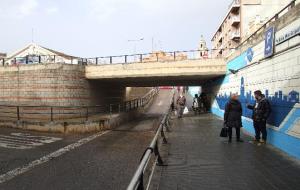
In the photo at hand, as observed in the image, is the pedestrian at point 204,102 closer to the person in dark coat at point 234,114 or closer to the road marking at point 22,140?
the road marking at point 22,140

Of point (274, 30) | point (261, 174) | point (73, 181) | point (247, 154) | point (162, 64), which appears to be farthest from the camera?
point (162, 64)

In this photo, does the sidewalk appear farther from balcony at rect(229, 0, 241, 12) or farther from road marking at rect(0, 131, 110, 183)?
balcony at rect(229, 0, 241, 12)

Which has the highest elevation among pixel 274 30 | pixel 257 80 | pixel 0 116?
pixel 274 30

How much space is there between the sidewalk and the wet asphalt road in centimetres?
139

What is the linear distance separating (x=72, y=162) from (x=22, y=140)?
6.90m

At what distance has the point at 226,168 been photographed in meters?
7.77

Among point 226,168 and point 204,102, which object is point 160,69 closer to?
point 204,102

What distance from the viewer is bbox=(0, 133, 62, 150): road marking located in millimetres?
15625

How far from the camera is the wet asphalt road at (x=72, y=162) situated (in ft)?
28.2

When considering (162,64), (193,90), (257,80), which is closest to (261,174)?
(257,80)

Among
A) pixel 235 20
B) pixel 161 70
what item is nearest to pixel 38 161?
pixel 161 70

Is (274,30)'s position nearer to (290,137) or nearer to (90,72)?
(290,137)

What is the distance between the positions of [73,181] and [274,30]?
664 centimetres

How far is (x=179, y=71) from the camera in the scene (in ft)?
83.0
